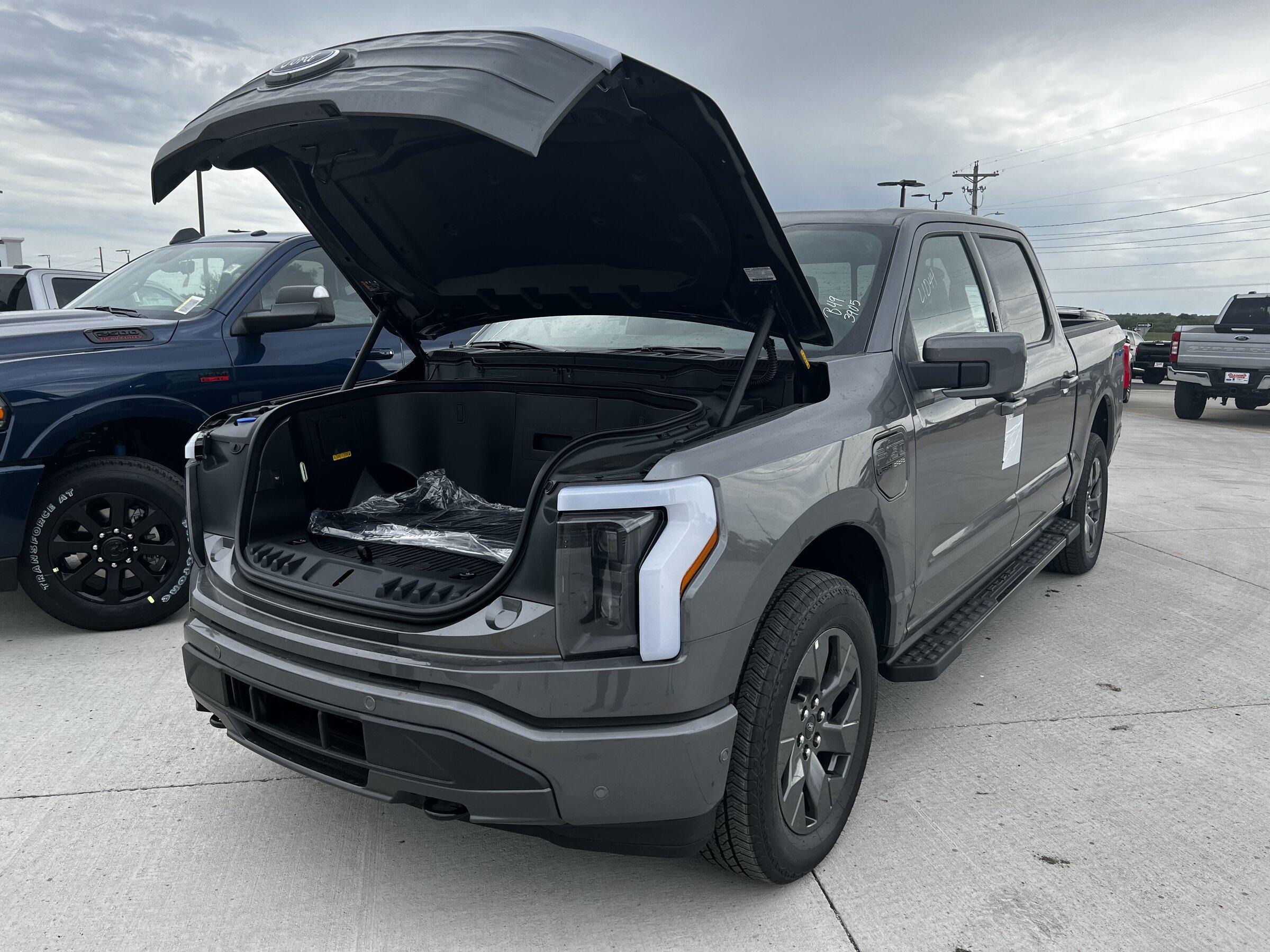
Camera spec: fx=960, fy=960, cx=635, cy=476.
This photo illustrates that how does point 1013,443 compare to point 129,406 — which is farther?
point 129,406

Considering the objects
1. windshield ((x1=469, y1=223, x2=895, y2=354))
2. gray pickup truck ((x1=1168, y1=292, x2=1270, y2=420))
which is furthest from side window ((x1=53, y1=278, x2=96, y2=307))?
gray pickup truck ((x1=1168, y1=292, x2=1270, y2=420))

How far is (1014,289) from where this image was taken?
412 cm

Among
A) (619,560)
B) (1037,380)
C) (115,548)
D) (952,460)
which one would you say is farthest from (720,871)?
(115,548)

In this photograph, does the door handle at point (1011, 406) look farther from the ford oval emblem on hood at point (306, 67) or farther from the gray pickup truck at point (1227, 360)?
the gray pickup truck at point (1227, 360)

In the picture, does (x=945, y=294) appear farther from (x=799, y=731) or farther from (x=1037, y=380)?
(x=799, y=731)

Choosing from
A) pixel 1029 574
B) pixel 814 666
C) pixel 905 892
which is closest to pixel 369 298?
pixel 814 666

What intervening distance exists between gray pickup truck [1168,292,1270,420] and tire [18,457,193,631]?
14.0 m

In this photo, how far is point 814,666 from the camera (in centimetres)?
237

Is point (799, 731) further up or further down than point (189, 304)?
further down

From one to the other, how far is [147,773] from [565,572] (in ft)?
6.39

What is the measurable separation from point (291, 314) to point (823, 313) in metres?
2.66

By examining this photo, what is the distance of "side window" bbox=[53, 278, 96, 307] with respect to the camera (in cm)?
1014

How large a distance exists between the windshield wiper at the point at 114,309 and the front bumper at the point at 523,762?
3393 mm

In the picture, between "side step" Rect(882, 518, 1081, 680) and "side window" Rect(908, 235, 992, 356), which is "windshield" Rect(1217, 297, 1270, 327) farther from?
"side window" Rect(908, 235, 992, 356)
